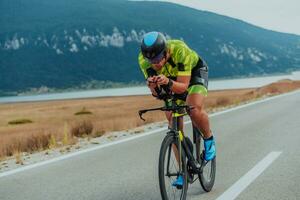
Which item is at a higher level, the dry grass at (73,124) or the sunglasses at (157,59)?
the sunglasses at (157,59)

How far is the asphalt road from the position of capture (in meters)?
6.34

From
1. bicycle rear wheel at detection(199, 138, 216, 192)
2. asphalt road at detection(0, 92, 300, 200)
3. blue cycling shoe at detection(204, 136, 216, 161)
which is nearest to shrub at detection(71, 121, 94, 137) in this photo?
asphalt road at detection(0, 92, 300, 200)

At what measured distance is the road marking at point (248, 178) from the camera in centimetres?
614

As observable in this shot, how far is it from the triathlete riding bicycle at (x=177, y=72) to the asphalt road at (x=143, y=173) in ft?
2.98

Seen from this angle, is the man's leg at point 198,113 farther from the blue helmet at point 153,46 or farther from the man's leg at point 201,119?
the blue helmet at point 153,46

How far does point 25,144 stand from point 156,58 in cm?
890

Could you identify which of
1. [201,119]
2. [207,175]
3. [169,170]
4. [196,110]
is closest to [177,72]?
[196,110]

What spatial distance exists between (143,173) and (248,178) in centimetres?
150

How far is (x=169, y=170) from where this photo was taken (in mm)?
5059

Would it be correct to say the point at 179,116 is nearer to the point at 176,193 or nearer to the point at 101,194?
the point at 176,193

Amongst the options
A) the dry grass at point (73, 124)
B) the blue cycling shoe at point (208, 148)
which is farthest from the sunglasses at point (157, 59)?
the dry grass at point (73, 124)

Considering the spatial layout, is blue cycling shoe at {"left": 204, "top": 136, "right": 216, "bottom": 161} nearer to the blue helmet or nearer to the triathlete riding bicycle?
the triathlete riding bicycle

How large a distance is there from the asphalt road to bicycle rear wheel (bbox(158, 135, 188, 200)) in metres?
0.83

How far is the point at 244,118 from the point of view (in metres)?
16.7
